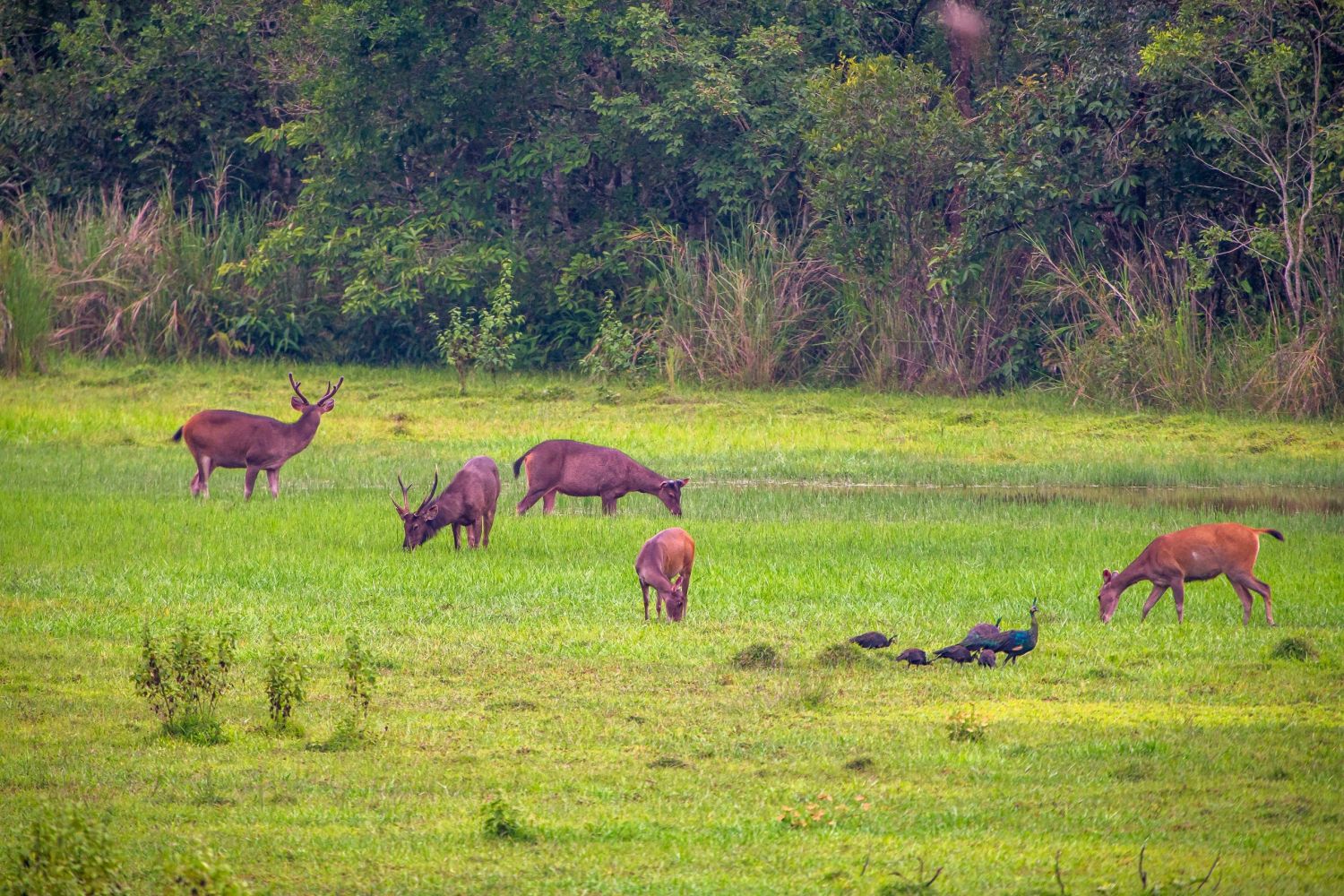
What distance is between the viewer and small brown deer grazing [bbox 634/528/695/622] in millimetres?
10328

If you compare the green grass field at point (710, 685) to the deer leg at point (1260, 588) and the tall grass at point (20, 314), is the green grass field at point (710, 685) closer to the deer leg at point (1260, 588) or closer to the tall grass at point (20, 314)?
the deer leg at point (1260, 588)

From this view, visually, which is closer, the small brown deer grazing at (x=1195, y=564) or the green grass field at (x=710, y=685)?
the green grass field at (x=710, y=685)

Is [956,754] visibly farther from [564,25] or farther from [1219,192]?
[564,25]

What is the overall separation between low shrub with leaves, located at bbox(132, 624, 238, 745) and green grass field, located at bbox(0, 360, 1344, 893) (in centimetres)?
13

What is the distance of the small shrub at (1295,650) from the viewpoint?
9289 mm

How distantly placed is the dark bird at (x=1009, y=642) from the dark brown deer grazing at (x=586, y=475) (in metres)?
5.98

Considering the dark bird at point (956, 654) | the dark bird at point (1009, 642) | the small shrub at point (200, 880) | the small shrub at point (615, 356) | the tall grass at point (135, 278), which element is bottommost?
the dark bird at point (956, 654)

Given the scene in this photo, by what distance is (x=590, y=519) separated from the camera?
48.6ft

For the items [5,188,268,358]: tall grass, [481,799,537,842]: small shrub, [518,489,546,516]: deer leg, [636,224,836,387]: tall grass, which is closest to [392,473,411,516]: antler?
[518,489,546,516]: deer leg

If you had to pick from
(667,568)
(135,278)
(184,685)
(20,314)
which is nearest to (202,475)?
(667,568)

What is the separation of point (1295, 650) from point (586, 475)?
7.24 m

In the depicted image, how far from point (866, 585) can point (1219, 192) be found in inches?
537

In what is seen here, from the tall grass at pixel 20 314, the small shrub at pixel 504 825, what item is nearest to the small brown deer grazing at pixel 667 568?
the small shrub at pixel 504 825

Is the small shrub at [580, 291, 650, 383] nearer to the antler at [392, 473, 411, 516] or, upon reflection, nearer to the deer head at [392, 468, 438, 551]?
the antler at [392, 473, 411, 516]
